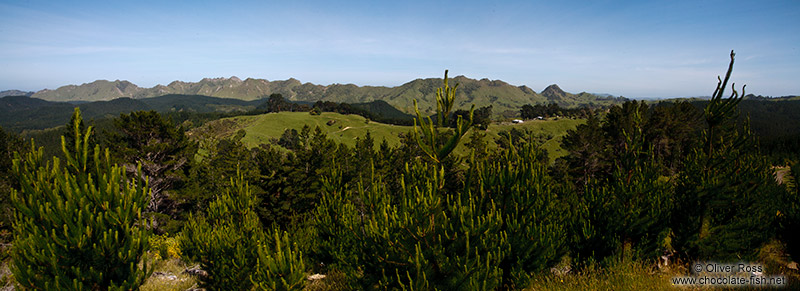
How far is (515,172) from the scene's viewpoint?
10.3 meters

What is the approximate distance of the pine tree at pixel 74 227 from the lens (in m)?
7.53

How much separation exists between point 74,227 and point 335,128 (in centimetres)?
17039

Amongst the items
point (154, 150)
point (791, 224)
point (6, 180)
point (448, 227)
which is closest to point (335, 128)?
point (6, 180)

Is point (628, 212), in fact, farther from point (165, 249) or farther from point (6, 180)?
point (6, 180)

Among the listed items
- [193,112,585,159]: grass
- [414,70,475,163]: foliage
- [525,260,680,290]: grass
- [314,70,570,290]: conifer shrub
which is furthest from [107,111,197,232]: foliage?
[193,112,585,159]: grass

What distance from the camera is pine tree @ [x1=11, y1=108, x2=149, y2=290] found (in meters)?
7.53

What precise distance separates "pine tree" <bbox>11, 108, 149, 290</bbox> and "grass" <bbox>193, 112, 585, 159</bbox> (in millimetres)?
142234

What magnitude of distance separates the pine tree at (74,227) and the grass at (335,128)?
142234 mm

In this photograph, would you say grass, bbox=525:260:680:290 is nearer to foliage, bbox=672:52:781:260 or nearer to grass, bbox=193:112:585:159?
foliage, bbox=672:52:781:260

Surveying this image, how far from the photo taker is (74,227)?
24.9 feet

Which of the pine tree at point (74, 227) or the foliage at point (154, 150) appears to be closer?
the pine tree at point (74, 227)

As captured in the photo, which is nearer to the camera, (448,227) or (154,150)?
(448,227)

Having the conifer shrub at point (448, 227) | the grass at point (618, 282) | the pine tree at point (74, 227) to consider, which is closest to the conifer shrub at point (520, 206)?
the conifer shrub at point (448, 227)

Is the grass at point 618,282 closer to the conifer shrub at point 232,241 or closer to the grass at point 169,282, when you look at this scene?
the conifer shrub at point 232,241
